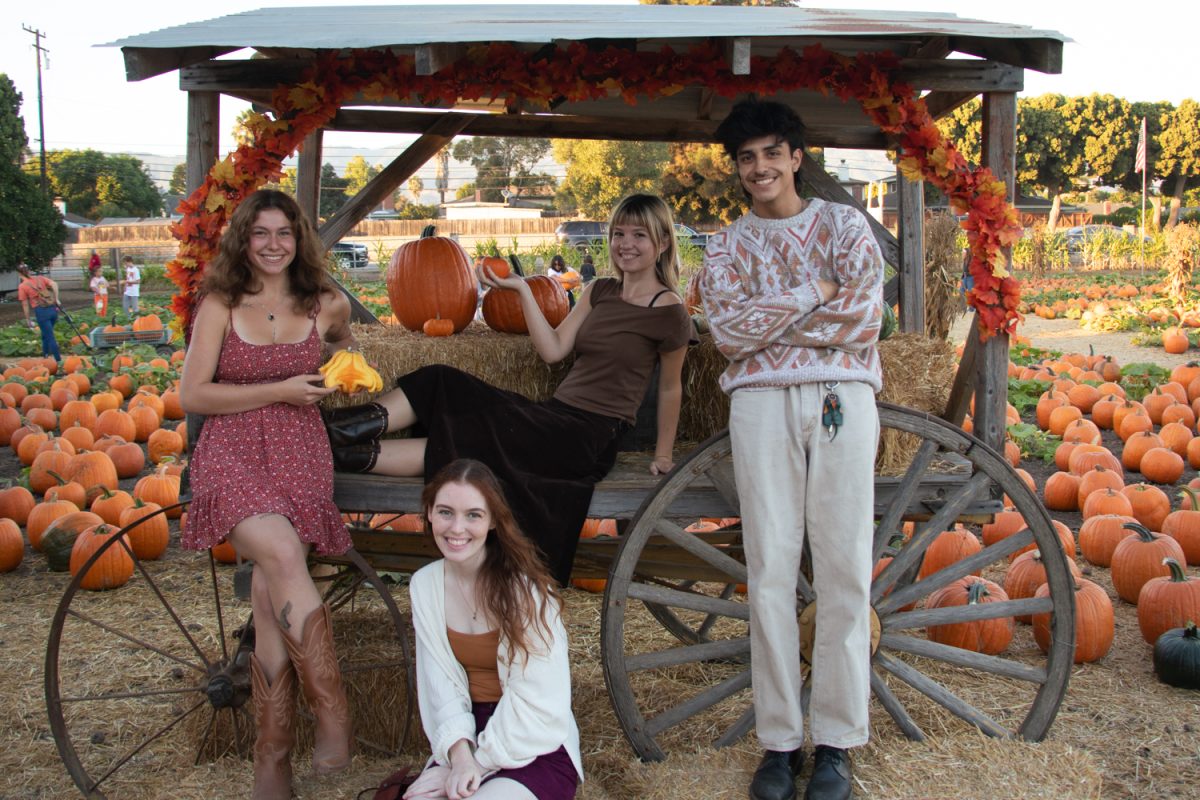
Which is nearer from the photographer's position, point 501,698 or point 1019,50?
point 501,698

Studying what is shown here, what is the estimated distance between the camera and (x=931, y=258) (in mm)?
6996

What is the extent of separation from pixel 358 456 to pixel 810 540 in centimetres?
156

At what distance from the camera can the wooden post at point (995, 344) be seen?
362 cm

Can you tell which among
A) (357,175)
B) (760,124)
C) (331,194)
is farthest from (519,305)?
(357,175)

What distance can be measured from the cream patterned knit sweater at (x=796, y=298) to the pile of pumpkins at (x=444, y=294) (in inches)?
60.9

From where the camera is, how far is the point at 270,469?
10.9ft

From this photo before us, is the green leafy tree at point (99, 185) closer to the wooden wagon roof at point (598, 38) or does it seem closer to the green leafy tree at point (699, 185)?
the green leafy tree at point (699, 185)

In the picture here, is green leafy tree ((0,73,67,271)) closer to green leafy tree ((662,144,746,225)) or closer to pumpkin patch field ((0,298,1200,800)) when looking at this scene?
green leafy tree ((662,144,746,225))

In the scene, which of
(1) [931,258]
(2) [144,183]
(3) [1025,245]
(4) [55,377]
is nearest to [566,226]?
(3) [1025,245]

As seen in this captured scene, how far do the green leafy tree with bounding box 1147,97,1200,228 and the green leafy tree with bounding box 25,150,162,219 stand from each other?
59.3 metres

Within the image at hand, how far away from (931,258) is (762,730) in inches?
180

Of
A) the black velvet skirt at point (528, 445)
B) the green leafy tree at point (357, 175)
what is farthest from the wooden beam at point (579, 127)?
the green leafy tree at point (357, 175)

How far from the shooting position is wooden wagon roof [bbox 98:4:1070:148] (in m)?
3.19

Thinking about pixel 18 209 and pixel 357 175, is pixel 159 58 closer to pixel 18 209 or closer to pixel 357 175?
pixel 18 209
